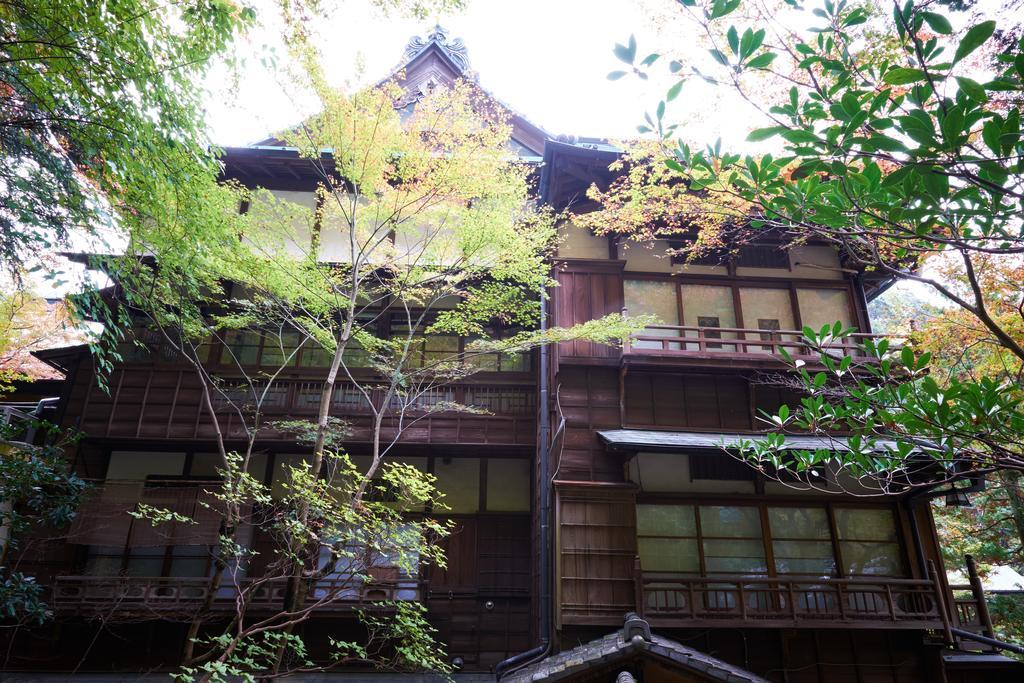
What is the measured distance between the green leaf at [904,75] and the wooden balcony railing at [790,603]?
330 inches

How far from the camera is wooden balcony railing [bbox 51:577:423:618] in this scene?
9.92 meters

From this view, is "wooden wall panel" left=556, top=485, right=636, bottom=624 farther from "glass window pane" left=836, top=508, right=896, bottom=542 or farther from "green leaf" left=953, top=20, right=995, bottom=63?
"green leaf" left=953, top=20, right=995, bottom=63

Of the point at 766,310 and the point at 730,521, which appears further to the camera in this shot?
the point at 766,310

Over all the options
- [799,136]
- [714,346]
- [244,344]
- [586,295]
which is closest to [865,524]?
[714,346]

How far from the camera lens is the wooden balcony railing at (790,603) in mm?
9164

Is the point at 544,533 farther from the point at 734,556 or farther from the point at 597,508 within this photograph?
the point at 734,556

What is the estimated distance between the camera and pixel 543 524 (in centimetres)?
1044

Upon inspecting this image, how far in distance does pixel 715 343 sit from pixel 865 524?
447 centimetres

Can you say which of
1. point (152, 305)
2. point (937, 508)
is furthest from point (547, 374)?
point (937, 508)

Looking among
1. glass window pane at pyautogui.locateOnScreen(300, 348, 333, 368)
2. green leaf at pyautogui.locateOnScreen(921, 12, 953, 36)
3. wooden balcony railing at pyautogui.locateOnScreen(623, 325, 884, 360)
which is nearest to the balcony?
wooden balcony railing at pyautogui.locateOnScreen(623, 325, 884, 360)

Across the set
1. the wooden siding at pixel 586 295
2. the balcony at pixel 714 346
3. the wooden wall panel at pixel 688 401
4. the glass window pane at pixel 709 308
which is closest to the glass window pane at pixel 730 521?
the wooden wall panel at pixel 688 401

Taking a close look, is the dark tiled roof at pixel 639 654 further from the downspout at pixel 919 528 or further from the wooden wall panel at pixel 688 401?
the downspout at pixel 919 528

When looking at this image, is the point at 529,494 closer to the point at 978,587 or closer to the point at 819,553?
the point at 819,553

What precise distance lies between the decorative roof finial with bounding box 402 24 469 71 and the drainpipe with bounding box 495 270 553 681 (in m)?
7.87
